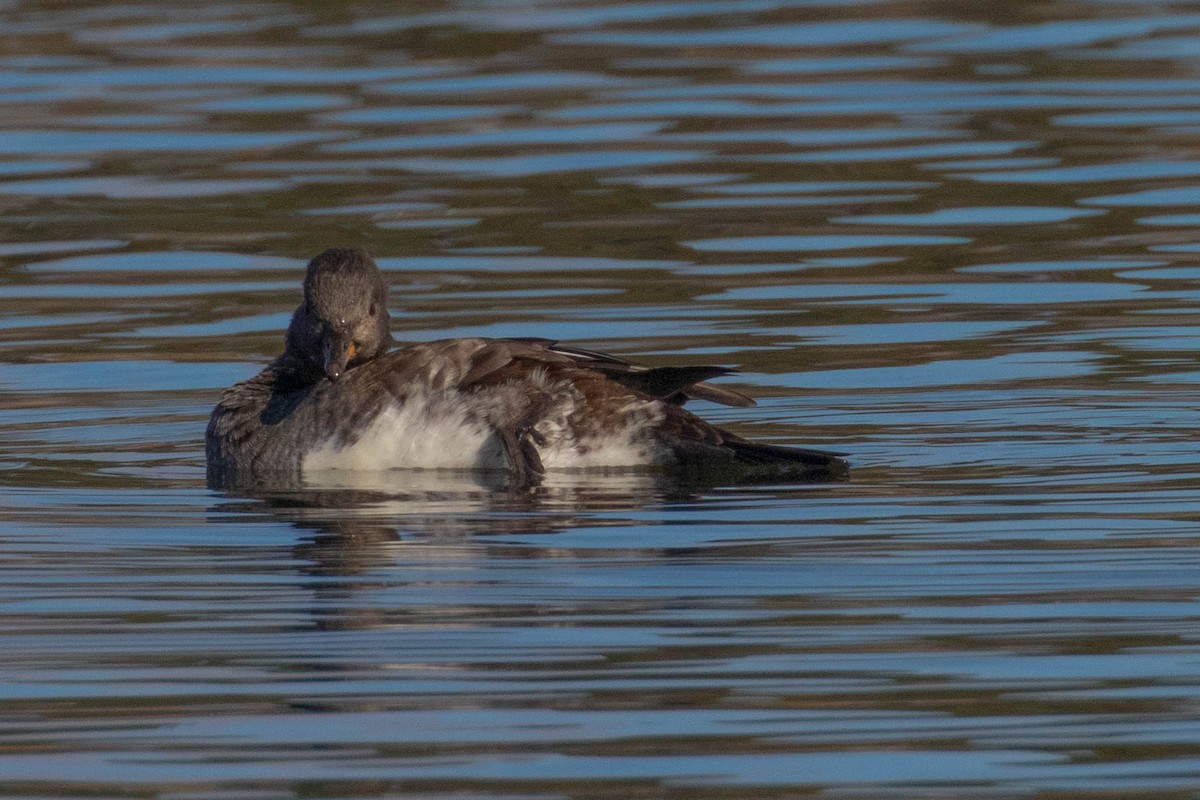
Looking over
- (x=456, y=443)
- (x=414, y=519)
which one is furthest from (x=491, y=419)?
(x=414, y=519)

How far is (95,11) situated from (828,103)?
8.57m

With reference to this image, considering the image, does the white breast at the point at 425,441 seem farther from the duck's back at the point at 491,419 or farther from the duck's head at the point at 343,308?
the duck's head at the point at 343,308

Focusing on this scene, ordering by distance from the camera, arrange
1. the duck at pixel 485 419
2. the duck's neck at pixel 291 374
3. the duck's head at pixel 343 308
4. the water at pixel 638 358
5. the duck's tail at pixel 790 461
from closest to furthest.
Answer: the water at pixel 638 358
the duck's tail at pixel 790 461
the duck at pixel 485 419
the duck's head at pixel 343 308
the duck's neck at pixel 291 374

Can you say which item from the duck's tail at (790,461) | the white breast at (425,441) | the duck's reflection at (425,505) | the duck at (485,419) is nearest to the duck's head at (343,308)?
the duck at (485,419)

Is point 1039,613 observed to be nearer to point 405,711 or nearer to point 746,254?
point 405,711

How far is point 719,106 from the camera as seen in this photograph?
18656 mm

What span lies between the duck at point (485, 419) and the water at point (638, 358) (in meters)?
0.18

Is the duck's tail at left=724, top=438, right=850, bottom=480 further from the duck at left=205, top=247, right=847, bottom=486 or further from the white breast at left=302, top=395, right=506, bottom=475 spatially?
the white breast at left=302, top=395, right=506, bottom=475

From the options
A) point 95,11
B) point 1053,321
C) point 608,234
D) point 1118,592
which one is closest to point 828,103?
point 608,234

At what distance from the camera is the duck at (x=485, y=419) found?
938 centimetres

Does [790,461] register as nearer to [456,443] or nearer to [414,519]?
[456,443]

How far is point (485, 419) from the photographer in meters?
9.40

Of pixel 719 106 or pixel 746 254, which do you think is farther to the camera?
pixel 719 106

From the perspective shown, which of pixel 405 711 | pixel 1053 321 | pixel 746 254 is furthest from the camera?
pixel 746 254
